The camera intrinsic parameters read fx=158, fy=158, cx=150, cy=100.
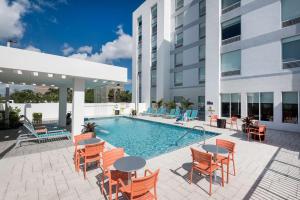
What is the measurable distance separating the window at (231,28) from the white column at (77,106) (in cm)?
1458

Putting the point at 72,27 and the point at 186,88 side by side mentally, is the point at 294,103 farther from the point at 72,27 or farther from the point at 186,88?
the point at 72,27

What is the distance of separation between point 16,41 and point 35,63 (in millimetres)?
7301

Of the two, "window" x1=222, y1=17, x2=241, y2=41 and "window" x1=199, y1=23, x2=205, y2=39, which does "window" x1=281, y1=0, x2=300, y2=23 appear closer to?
"window" x1=222, y1=17, x2=241, y2=41

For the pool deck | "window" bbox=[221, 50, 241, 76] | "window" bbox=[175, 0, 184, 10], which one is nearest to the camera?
the pool deck

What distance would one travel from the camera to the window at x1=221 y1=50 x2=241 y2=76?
15134 millimetres

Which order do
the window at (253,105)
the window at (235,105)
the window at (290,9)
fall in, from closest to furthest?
1. the window at (290,9)
2. the window at (253,105)
3. the window at (235,105)

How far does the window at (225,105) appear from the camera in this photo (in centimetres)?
1576

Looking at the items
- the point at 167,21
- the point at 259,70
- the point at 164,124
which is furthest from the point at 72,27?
the point at 259,70

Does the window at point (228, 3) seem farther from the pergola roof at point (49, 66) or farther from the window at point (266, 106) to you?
the pergola roof at point (49, 66)

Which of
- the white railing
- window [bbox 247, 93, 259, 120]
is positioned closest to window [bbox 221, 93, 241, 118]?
window [bbox 247, 93, 259, 120]

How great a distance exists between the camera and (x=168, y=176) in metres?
5.01

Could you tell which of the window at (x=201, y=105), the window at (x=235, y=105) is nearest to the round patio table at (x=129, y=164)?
the window at (x=235, y=105)

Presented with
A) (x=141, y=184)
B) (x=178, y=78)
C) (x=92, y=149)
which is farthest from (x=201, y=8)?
(x=141, y=184)

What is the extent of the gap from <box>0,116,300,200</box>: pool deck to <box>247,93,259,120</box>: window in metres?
6.74
